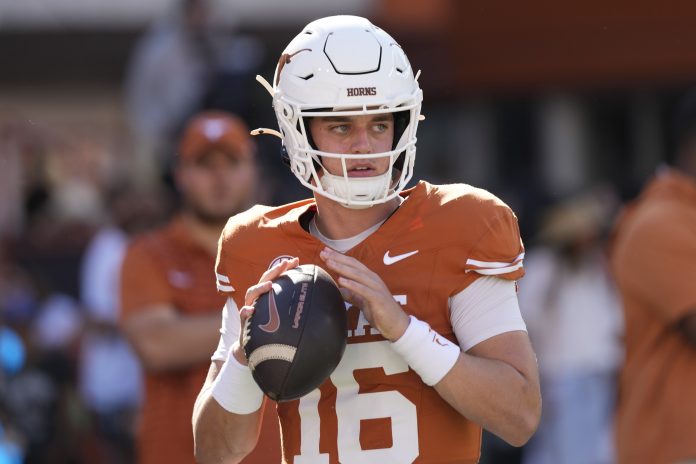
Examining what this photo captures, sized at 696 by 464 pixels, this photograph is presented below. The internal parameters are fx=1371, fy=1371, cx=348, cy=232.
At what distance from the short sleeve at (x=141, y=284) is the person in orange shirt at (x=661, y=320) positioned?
1.88 meters

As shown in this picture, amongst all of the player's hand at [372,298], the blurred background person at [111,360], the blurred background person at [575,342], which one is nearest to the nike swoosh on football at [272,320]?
the player's hand at [372,298]

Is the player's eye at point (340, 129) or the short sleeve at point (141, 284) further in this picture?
the short sleeve at point (141, 284)

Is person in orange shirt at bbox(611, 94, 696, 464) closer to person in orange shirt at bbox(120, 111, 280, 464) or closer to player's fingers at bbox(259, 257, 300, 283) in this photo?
person in orange shirt at bbox(120, 111, 280, 464)

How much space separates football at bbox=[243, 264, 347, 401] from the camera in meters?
3.14

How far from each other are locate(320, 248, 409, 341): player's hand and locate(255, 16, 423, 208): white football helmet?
0.24 meters

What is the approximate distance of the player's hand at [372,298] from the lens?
3145mm

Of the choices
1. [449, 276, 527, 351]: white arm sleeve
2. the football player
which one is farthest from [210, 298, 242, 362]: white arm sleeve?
[449, 276, 527, 351]: white arm sleeve

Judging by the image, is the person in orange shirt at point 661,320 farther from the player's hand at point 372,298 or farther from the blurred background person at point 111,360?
the blurred background person at point 111,360

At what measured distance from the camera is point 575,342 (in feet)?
28.1

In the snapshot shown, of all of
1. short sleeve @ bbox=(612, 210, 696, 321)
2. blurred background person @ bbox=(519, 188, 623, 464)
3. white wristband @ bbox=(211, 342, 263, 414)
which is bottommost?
blurred background person @ bbox=(519, 188, 623, 464)

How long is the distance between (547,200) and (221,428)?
7.79 metres

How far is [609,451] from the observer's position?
859cm

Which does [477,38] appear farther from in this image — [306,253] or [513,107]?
[306,253]

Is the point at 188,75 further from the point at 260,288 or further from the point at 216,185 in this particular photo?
the point at 260,288
